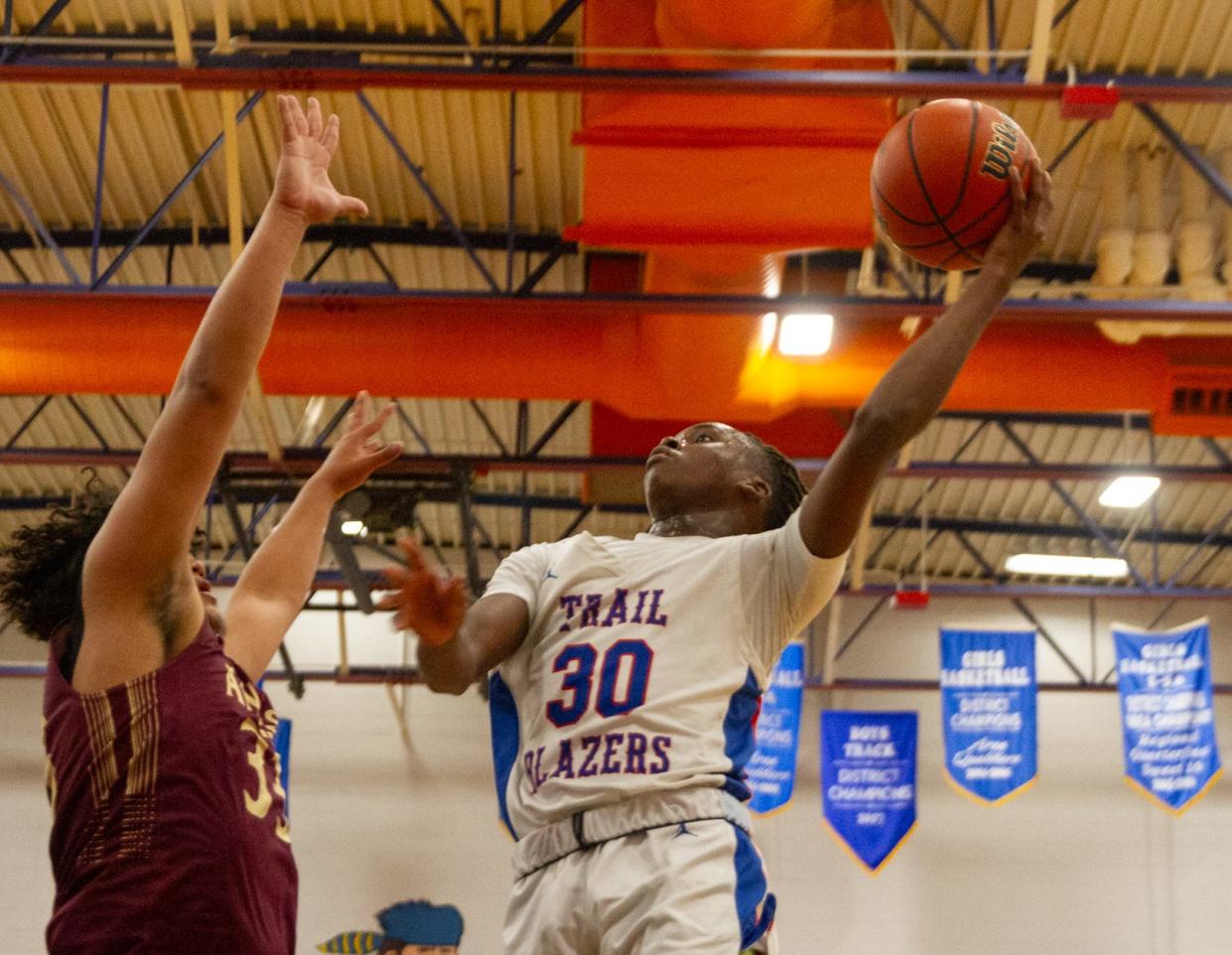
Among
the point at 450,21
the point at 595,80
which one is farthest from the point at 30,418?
the point at 595,80

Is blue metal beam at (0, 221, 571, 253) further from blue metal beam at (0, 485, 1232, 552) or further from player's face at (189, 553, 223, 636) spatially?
player's face at (189, 553, 223, 636)

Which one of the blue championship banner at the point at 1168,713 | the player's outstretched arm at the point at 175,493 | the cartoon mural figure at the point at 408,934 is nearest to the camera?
the player's outstretched arm at the point at 175,493

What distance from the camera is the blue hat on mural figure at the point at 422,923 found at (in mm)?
16891

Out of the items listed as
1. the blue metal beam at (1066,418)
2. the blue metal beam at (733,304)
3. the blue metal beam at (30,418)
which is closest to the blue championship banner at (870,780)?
the blue metal beam at (1066,418)

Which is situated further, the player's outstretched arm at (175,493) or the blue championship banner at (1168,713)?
the blue championship banner at (1168,713)

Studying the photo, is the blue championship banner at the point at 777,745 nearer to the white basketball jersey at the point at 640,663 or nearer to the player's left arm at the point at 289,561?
the player's left arm at the point at 289,561

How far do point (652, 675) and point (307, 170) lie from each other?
1146 mm

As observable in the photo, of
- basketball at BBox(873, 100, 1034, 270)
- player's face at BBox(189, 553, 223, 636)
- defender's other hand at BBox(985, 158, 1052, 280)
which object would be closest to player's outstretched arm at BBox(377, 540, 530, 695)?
player's face at BBox(189, 553, 223, 636)

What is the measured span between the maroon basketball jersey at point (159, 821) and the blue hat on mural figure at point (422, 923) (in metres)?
14.9

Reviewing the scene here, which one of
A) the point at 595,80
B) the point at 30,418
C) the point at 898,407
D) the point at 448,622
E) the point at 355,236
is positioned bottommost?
the point at 448,622

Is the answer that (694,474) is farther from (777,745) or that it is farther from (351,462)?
(777,745)

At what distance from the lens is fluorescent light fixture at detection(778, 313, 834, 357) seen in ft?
33.1

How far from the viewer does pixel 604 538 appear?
3430 mm

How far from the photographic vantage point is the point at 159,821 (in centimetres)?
253
